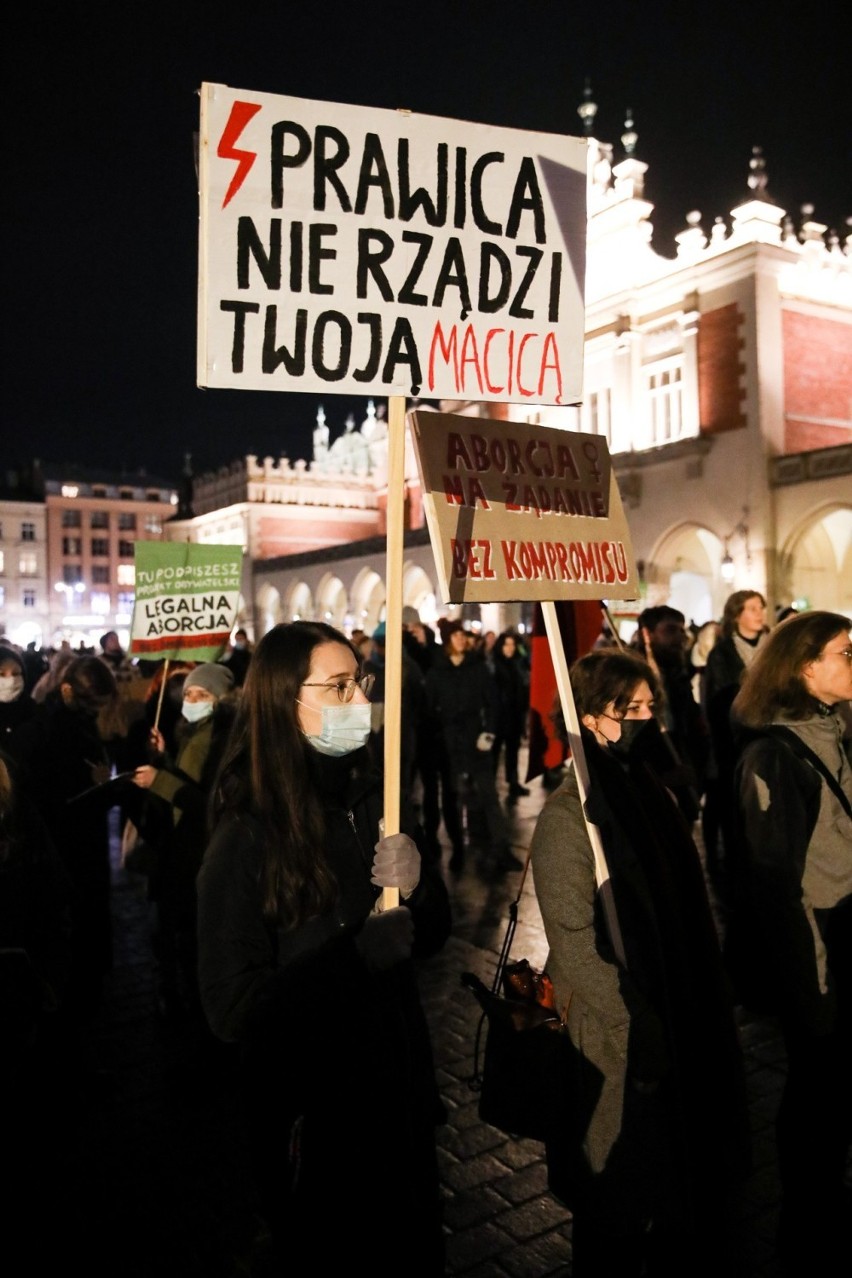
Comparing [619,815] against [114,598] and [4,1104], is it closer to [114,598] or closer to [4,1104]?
[4,1104]

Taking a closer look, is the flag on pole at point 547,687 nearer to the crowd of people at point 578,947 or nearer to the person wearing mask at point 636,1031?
the crowd of people at point 578,947

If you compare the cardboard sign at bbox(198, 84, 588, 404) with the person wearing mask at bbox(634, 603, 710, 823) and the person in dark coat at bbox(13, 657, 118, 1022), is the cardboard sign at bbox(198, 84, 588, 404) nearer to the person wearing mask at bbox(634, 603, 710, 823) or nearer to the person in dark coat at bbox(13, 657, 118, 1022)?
the person in dark coat at bbox(13, 657, 118, 1022)

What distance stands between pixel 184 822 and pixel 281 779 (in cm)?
265

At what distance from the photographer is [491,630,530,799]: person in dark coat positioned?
11617 millimetres

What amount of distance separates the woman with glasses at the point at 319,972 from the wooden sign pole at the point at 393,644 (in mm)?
67

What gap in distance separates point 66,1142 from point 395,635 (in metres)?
2.71

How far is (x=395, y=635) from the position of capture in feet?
7.77

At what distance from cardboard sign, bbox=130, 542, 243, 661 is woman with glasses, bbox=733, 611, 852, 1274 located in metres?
4.66

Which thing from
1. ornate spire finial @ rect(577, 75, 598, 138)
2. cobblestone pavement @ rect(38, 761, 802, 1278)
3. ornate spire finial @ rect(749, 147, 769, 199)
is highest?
ornate spire finial @ rect(577, 75, 598, 138)

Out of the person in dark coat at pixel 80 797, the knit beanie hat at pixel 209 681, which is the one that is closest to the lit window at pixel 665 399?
the knit beanie hat at pixel 209 681

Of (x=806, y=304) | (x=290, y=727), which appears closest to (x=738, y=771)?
(x=290, y=727)

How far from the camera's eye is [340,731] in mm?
2328

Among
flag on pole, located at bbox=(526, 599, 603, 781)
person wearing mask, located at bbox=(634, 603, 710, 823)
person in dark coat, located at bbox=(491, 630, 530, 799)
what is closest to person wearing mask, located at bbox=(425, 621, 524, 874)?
person wearing mask, located at bbox=(634, 603, 710, 823)

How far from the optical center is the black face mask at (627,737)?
274 cm
